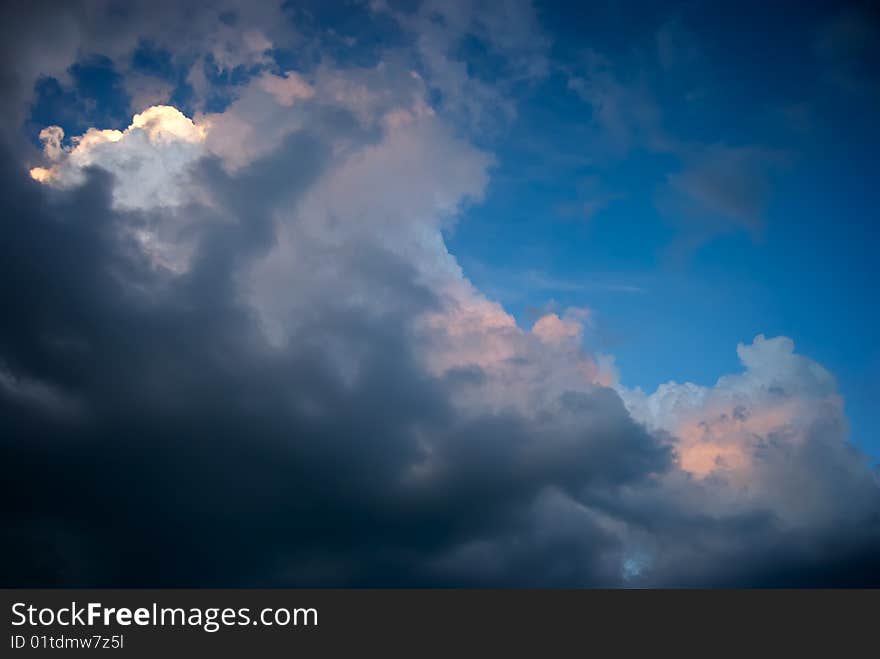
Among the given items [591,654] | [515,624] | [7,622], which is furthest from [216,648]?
[591,654]

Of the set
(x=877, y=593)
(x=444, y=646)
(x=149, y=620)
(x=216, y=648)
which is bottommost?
(x=877, y=593)

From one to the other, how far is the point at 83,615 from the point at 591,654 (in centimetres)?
5951

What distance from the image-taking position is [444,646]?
176 ft

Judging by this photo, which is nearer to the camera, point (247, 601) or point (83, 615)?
point (83, 615)

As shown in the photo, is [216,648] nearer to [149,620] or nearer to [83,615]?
[149,620]

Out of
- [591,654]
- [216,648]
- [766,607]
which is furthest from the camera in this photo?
[766,607]

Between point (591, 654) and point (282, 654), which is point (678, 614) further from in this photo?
point (282, 654)

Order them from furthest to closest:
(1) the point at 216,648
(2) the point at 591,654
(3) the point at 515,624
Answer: (3) the point at 515,624 < (2) the point at 591,654 < (1) the point at 216,648

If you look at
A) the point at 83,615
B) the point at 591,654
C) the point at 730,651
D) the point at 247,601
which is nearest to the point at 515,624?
the point at 591,654

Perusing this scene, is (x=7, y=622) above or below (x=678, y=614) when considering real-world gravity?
above

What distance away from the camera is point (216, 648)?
49.1 m

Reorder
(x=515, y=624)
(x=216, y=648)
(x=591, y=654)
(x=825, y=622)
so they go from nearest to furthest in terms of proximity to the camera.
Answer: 1. (x=216, y=648)
2. (x=591, y=654)
3. (x=515, y=624)
4. (x=825, y=622)

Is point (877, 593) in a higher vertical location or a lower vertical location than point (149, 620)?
lower

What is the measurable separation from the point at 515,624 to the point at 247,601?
1400 inches
